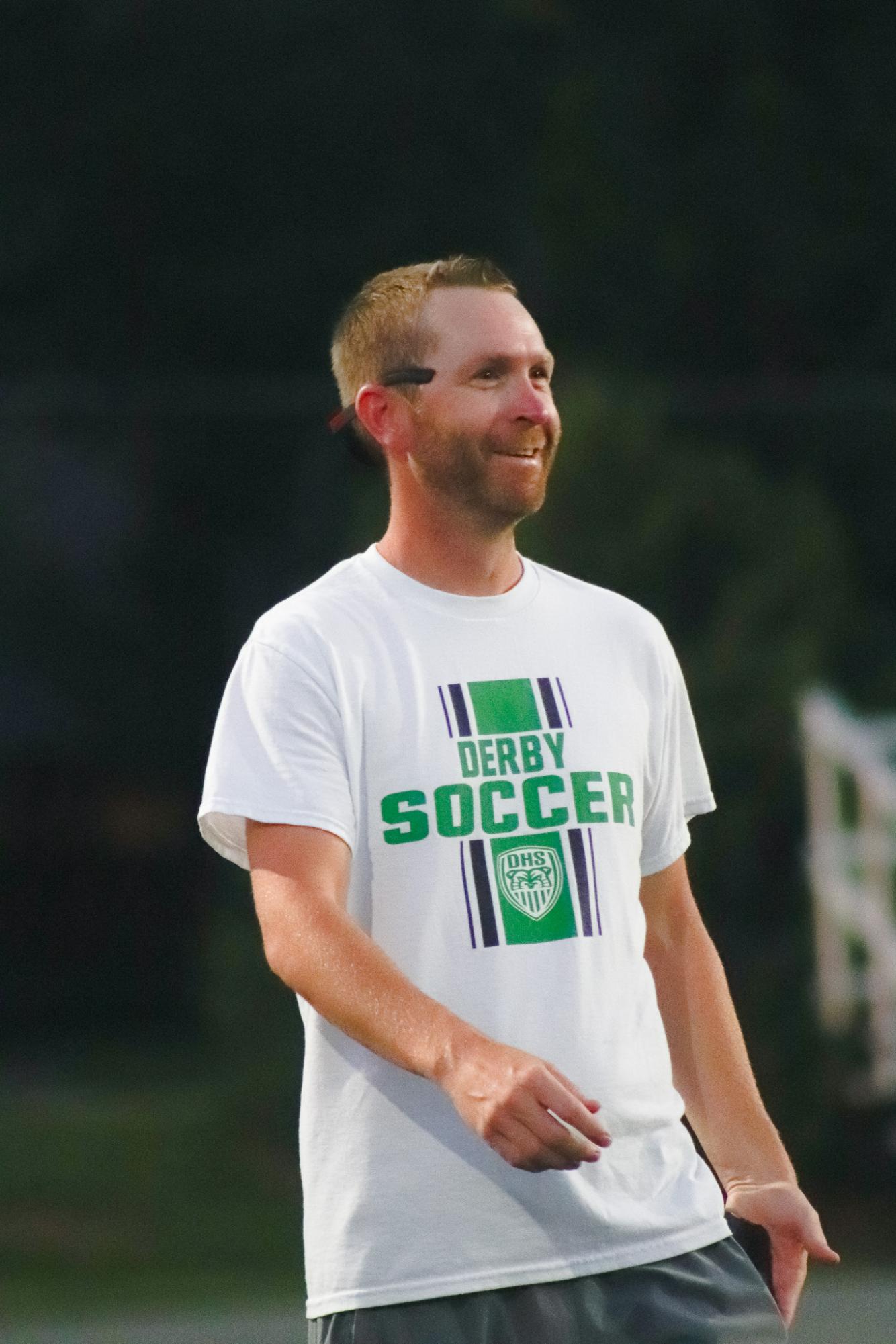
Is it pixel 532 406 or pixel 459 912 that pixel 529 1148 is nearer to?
pixel 459 912

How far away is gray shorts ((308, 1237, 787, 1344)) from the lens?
2514mm

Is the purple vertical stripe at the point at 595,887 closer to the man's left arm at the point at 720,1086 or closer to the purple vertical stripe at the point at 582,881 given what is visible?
the purple vertical stripe at the point at 582,881

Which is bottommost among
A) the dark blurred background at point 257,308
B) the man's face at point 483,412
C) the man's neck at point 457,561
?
the man's neck at point 457,561

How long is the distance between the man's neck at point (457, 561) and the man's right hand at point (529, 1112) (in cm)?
68

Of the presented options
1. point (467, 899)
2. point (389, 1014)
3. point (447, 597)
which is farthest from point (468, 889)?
point (447, 597)

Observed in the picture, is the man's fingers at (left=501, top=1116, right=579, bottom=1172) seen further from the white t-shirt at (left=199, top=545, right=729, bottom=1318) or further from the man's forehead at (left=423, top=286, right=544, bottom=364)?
the man's forehead at (left=423, top=286, right=544, bottom=364)

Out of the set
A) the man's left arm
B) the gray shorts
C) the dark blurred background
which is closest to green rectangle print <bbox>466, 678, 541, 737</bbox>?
the man's left arm

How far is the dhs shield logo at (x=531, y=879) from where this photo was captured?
2.58m

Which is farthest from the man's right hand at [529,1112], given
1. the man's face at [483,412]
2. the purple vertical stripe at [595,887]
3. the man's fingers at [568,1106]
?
the man's face at [483,412]

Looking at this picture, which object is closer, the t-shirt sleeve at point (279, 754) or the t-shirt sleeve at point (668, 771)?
the t-shirt sleeve at point (279, 754)

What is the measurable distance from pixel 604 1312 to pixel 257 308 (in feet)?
38.6

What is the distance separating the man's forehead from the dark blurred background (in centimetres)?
926

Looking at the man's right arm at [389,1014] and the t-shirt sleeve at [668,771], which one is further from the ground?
the t-shirt sleeve at [668,771]

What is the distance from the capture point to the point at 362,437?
2.86 meters
